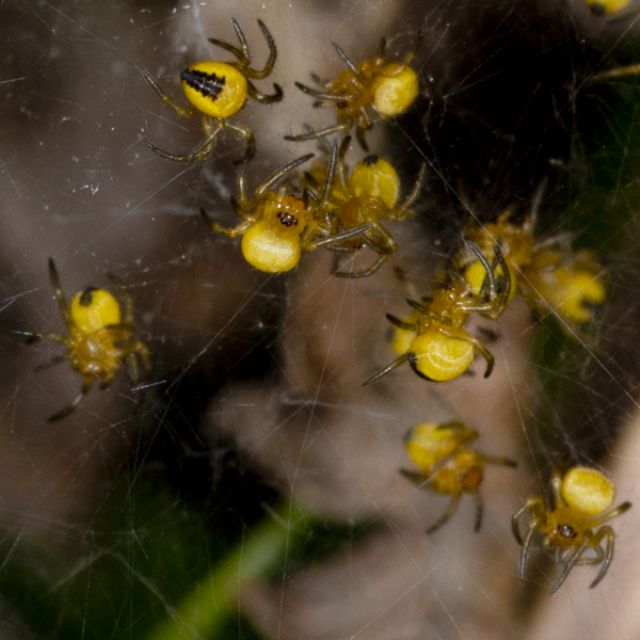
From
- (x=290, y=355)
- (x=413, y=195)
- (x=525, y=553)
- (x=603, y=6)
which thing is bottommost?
(x=525, y=553)

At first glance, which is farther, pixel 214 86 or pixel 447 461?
pixel 447 461

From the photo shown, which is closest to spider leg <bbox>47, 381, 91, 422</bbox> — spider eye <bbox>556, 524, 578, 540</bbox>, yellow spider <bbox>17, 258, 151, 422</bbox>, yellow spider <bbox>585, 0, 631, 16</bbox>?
yellow spider <bbox>17, 258, 151, 422</bbox>

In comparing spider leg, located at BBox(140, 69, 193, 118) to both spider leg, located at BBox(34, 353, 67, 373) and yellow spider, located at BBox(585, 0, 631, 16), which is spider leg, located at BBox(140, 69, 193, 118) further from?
yellow spider, located at BBox(585, 0, 631, 16)

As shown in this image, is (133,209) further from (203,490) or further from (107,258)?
(203,490)

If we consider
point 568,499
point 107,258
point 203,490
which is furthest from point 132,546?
point 568,499

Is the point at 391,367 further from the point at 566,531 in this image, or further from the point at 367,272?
the point at 566,531

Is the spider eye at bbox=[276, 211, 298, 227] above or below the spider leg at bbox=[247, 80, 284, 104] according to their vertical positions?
below

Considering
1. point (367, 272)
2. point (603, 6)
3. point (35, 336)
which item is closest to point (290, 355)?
point (367, 272)
